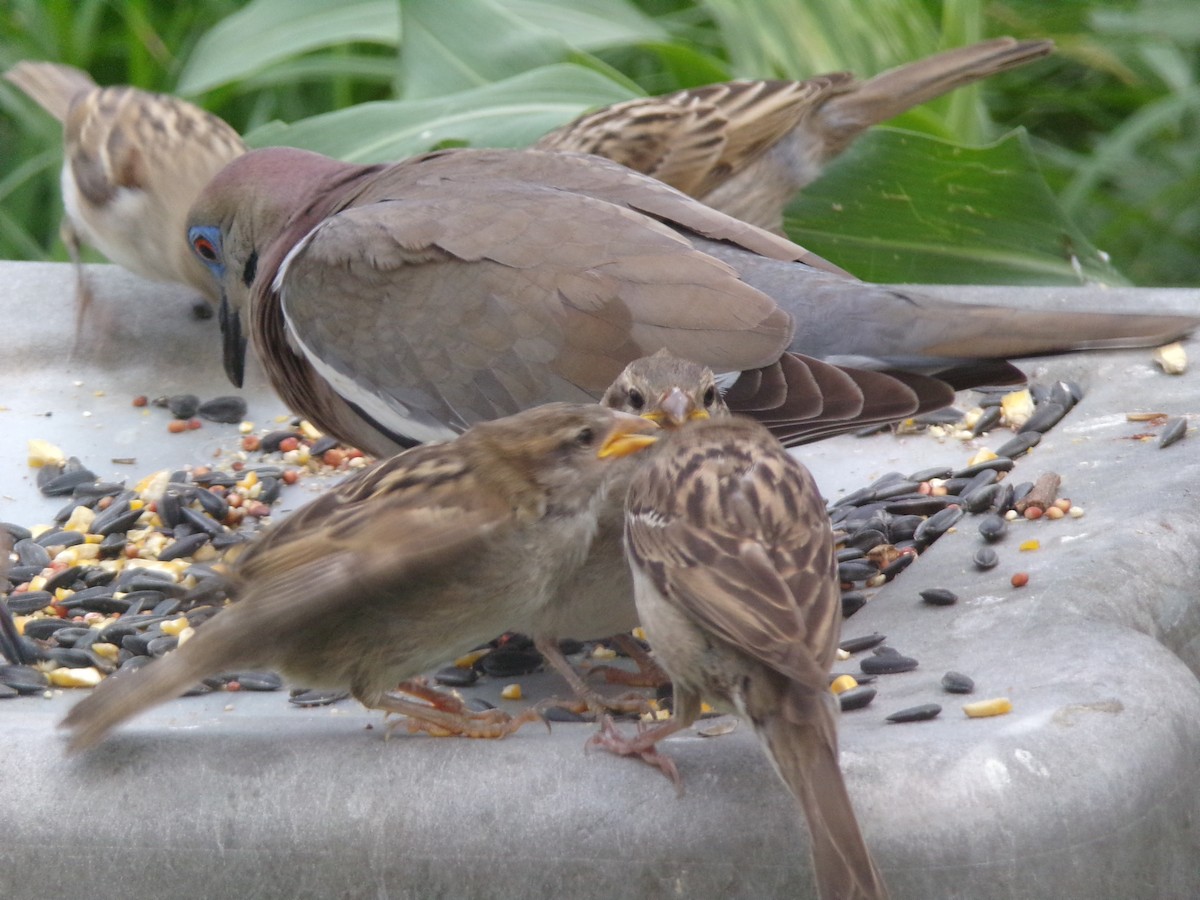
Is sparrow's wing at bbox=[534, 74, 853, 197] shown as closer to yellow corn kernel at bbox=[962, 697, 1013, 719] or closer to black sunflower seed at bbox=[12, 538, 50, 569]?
black sunflower seed at bbox=[12, 538, 50, 569]

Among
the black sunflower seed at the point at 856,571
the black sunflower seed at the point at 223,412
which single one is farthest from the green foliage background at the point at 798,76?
the black sunflower seed at the point at 856,571

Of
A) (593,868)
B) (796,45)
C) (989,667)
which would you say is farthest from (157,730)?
(796,45)

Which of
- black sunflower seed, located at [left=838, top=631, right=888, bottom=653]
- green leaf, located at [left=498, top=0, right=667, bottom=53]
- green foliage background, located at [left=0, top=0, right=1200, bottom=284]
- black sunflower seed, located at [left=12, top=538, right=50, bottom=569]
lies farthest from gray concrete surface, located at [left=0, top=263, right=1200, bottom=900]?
green leaf, located at [left=498, top=0, right=667, bottom=53]

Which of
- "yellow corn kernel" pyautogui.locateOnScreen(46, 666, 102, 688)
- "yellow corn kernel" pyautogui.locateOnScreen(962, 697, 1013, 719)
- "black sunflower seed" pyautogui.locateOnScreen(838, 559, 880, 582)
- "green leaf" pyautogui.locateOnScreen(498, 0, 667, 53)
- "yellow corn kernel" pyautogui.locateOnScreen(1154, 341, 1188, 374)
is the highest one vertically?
"green leaf" pyautogui.locateOnScreen(498, 0, 667, 53)

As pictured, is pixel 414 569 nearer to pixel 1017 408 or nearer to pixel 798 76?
pixel 1017 408

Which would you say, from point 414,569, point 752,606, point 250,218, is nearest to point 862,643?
→ point 752,606

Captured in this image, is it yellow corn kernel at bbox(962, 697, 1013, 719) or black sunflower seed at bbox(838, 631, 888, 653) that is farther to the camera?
black sunflower seed at bbox(838, 631, 888, 653)
